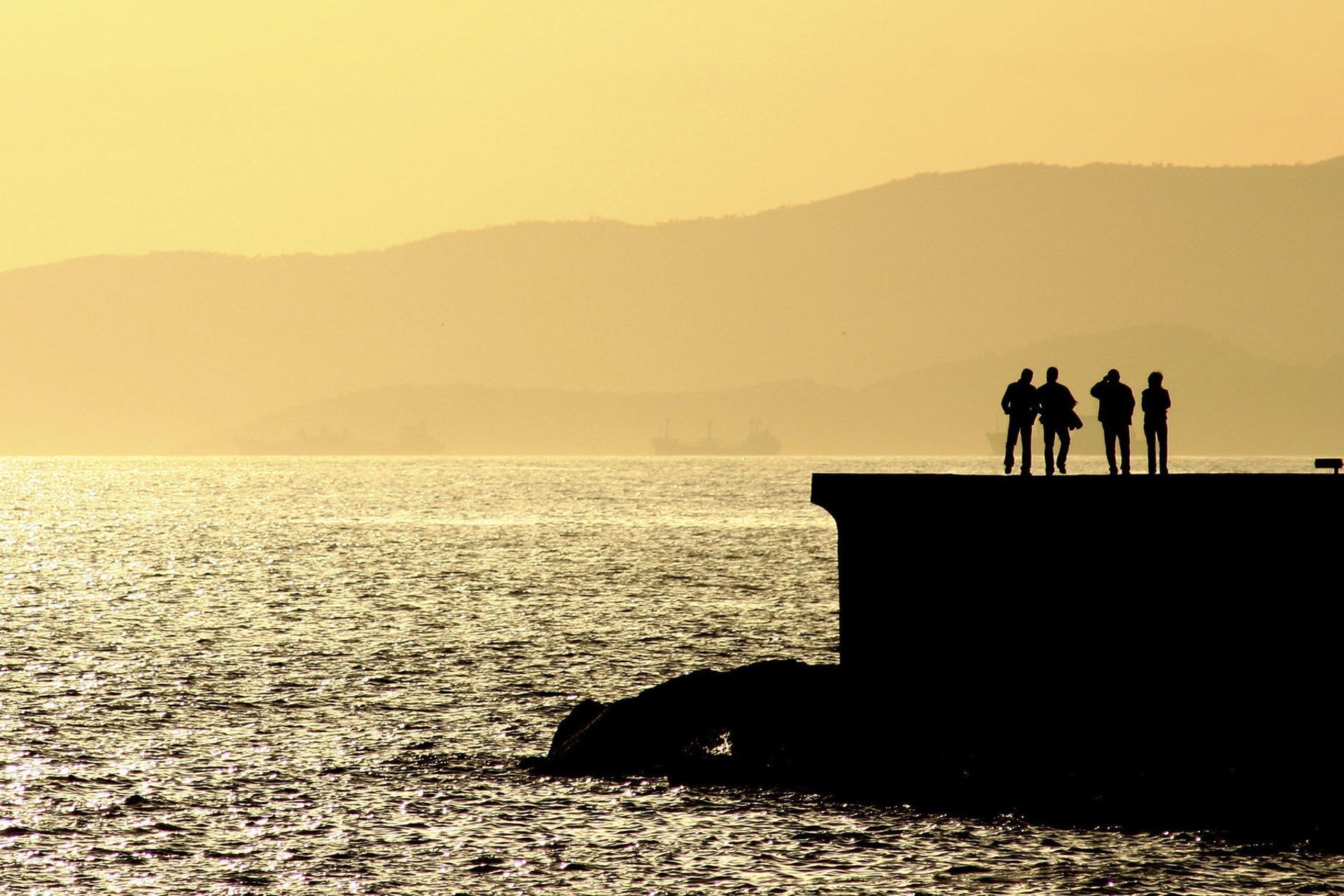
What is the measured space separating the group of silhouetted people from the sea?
509 centimetres

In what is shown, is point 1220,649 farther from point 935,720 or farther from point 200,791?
point 200,791

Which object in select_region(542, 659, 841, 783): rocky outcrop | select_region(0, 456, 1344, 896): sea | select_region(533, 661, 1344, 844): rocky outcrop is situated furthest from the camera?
select_region(542, 659, 841, 783): rocky outcrop

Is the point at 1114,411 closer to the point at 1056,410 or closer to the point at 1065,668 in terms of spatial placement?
the point at 1056,410

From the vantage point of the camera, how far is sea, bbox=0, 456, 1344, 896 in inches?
616

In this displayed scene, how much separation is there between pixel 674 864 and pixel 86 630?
26993 millimetres

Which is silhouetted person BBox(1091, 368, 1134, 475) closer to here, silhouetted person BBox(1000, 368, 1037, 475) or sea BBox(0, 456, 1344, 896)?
→ silhouetted person BBox(1000, 368, 1037, 475)

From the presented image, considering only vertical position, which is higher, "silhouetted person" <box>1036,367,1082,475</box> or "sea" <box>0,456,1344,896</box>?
"silhouetted person" <box>1036,367,1082,475</box>

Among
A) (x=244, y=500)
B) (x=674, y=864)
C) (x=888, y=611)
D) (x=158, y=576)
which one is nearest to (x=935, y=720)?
(x=888, y=611)

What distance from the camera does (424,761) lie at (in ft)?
70.4

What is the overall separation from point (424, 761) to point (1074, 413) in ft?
32.7

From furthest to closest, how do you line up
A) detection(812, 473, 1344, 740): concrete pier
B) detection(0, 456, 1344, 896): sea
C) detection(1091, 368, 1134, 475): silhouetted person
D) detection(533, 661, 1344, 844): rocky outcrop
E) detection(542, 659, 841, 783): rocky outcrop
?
detection(1091, 368, 1134, 475): silhouetted person
detection(542, 659, 841, 783): rocky outcrop
detection(812, 473, 1344, 740): concrete pier
detection(533, 661, 1344, 844): rocky outcrop
detection(0, 456, 1344, 896): sea

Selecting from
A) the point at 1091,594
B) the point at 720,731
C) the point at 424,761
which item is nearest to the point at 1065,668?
the point at 1091,594

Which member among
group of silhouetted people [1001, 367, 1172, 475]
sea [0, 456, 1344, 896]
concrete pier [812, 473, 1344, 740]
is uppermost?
group of silhouetted people [1001, 367, 1172, 475]

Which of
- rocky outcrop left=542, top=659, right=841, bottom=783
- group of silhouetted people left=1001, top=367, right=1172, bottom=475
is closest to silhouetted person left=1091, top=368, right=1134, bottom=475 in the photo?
group of silhouetted people left=1001, top=367, right=1172, bottom=475
